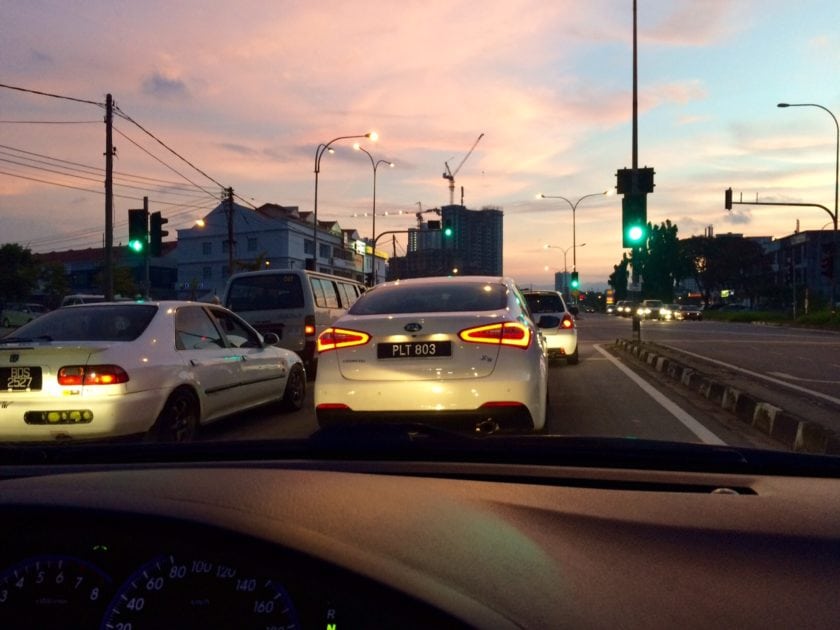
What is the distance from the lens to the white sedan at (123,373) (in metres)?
5.68

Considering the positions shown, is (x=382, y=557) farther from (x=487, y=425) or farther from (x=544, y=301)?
(x=544, y=301)

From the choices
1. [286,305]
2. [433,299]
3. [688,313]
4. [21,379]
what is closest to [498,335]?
[433,299]

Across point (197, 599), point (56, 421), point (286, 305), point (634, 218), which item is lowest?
point (56, 421)

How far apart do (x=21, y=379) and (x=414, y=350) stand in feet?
9.87

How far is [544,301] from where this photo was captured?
17156 mm

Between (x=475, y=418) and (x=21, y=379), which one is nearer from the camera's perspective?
(x=475, y=418)

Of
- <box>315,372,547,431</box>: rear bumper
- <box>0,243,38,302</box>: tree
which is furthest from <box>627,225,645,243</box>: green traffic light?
<box>0,243,38,302</box>: tree

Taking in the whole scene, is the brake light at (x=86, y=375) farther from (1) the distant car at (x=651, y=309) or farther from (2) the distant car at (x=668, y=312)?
(1) the distant car at (x=651, y=309)

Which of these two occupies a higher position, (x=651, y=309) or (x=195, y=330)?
(x=195, y=330)

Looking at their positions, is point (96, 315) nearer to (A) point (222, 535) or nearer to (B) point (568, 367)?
(A) point (222, 535)

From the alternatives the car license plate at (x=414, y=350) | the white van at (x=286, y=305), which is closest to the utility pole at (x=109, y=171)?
the white van at (x=286, y=305)

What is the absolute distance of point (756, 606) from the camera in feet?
4.75

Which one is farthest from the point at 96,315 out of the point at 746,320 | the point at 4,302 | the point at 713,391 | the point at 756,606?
the point at 4,302

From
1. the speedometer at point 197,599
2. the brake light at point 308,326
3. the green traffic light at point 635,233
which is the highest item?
the green traffic light at point 635,233
